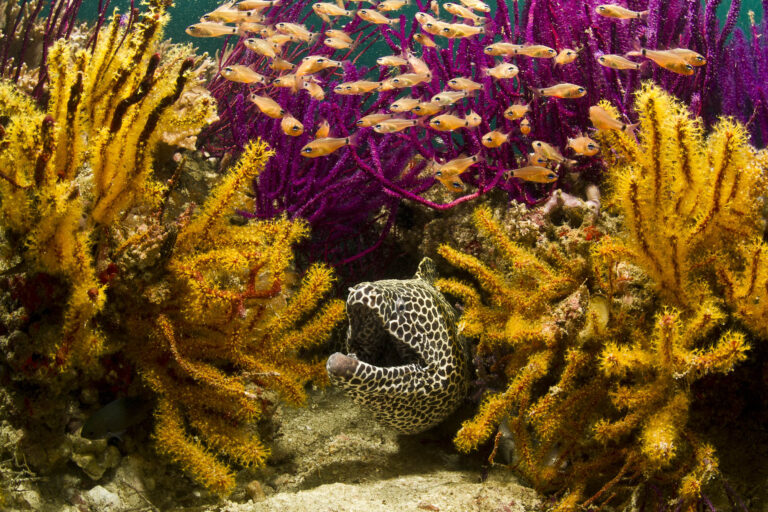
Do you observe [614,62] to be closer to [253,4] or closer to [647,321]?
[647,321]

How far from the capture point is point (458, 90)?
3.97m

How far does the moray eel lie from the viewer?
256 centimetres

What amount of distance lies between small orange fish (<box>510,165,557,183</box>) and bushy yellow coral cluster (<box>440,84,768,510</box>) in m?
0.62

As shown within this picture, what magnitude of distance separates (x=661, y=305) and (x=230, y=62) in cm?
542

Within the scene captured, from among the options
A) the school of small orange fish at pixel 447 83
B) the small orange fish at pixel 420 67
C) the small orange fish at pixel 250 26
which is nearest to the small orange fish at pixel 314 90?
the school of small orange fish at pixel 447 83

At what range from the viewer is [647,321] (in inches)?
97.1

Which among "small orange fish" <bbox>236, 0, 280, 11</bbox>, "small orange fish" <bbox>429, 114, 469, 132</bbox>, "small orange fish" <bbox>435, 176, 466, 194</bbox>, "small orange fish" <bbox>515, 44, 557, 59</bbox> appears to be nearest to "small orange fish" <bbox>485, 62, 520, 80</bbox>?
"small orange fish" <bbox>515, 44, 557, 59</bbox>

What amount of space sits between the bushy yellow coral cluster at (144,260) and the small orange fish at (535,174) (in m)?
1.59

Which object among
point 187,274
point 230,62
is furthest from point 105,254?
point 230,62

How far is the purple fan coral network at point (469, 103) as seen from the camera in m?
3.52

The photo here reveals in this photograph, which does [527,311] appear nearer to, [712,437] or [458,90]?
[712,437]

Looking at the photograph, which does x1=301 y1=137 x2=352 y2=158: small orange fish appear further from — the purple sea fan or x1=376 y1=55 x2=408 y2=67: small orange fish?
the purple sea fan

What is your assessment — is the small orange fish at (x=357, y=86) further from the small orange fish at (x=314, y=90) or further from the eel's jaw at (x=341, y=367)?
the eel's jaw at (x=341, y=367)

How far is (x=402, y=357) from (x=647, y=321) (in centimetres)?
136
